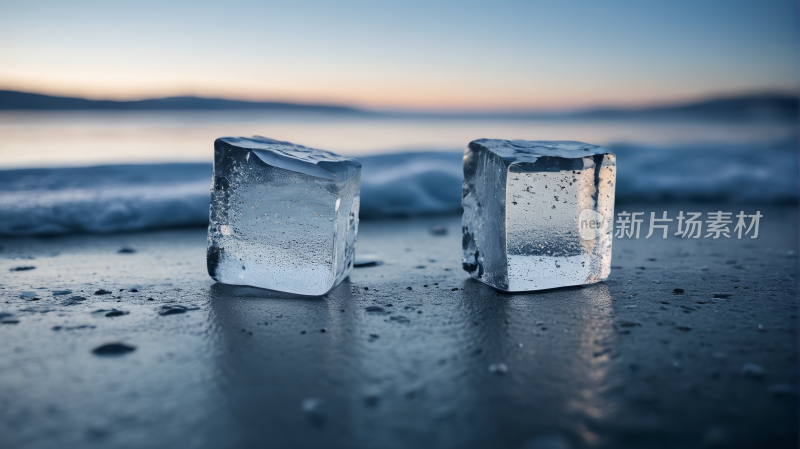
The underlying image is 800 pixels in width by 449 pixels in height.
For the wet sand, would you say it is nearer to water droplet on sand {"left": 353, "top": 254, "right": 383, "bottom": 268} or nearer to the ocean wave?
water droplet on sand {"left": 353, "top": 254, "right": 383, "bottom": 268}

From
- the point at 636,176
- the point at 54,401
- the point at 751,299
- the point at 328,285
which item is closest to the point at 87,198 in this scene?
the point at 328,285

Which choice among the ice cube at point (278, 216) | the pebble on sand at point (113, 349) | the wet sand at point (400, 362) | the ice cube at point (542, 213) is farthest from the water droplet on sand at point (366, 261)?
the pebble on sand at point (113, 349)

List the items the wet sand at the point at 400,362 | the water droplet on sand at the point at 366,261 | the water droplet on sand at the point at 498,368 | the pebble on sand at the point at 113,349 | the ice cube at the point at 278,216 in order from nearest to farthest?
the wet sand at the point at 400,362, the water droplet on sand at the point at 498,368, the pebble on sand at the point at 113,349, the ice cube at the point at 278,216, the water droplet on sand at the point at 366,261

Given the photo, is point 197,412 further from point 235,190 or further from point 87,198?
point 87,198

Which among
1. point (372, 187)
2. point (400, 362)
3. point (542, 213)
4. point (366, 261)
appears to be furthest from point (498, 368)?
point (372, 187)

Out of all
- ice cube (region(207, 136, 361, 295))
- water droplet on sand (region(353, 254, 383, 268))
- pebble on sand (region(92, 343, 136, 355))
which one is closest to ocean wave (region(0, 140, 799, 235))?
water droplet on sand (region(353, 254, 383, 268))

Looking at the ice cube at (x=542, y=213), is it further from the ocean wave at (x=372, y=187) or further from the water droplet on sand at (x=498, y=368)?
the ocean wave at (x=372, y=187)
